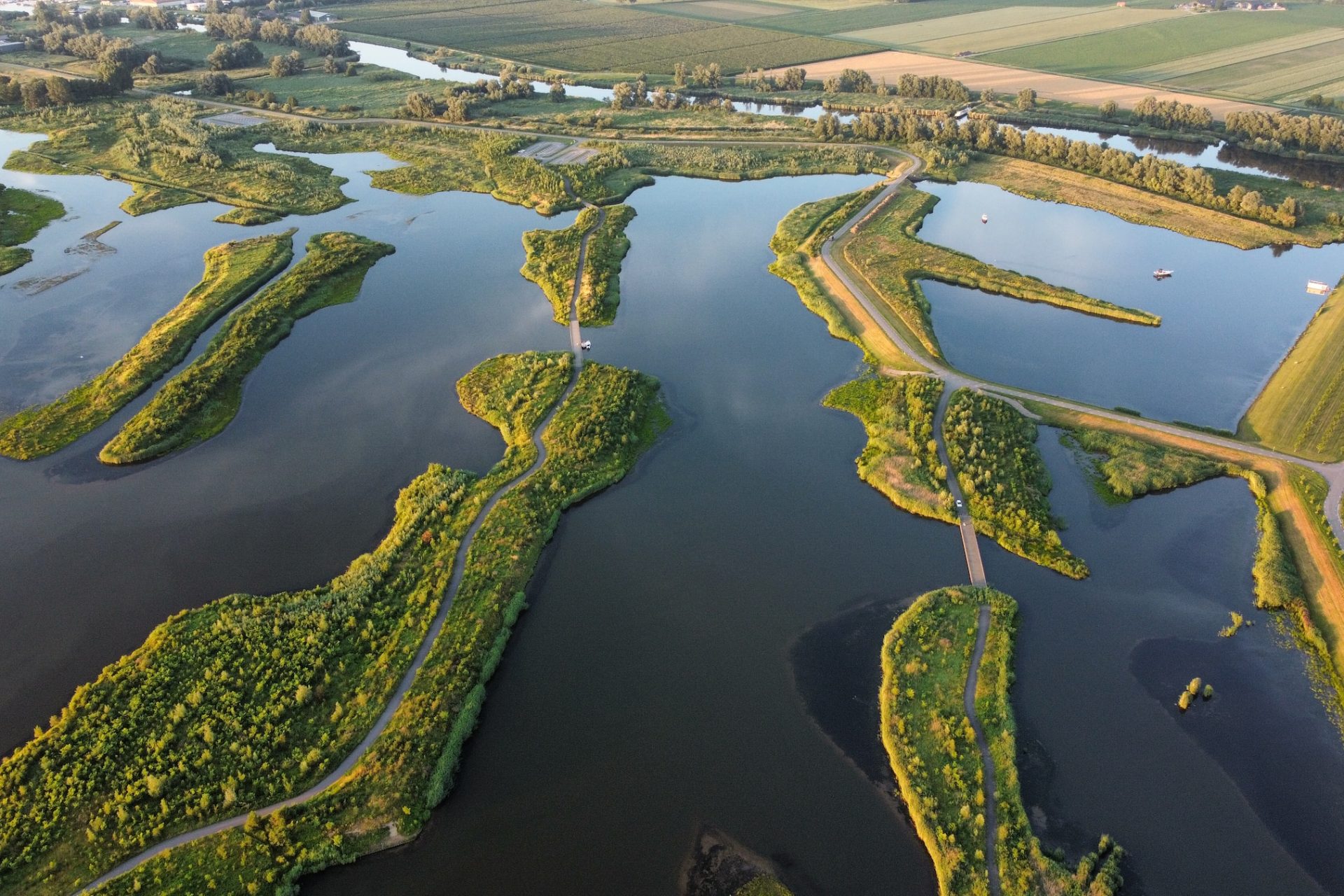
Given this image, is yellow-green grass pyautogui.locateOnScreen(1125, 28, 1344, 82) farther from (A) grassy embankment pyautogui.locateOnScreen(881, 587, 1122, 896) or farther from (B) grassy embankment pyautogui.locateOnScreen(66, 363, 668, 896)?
(A) grassy embankment pyautogui.locateOnScreen(881, 587, 1122, 896)

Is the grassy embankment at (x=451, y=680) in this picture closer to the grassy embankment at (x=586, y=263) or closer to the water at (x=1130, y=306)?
the grassy embankment at (x=586, y=263)

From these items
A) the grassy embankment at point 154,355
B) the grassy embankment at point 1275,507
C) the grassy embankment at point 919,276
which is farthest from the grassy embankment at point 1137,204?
the grassy embankment at point 154,355

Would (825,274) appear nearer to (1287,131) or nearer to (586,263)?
(586,263)

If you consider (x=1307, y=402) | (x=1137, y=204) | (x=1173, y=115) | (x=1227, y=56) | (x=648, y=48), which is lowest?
(x=1307, y=402)

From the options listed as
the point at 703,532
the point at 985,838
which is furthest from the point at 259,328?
the point at 985,838

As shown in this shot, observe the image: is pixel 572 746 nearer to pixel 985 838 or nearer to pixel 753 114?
pixel 985 838

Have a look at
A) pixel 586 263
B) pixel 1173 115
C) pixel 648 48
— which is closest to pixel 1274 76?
pixel 1173 115

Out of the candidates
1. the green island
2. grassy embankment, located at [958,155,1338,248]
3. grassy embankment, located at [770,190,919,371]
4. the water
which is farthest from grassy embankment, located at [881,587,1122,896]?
grassy embankment, located at [958,155,1338,248]
